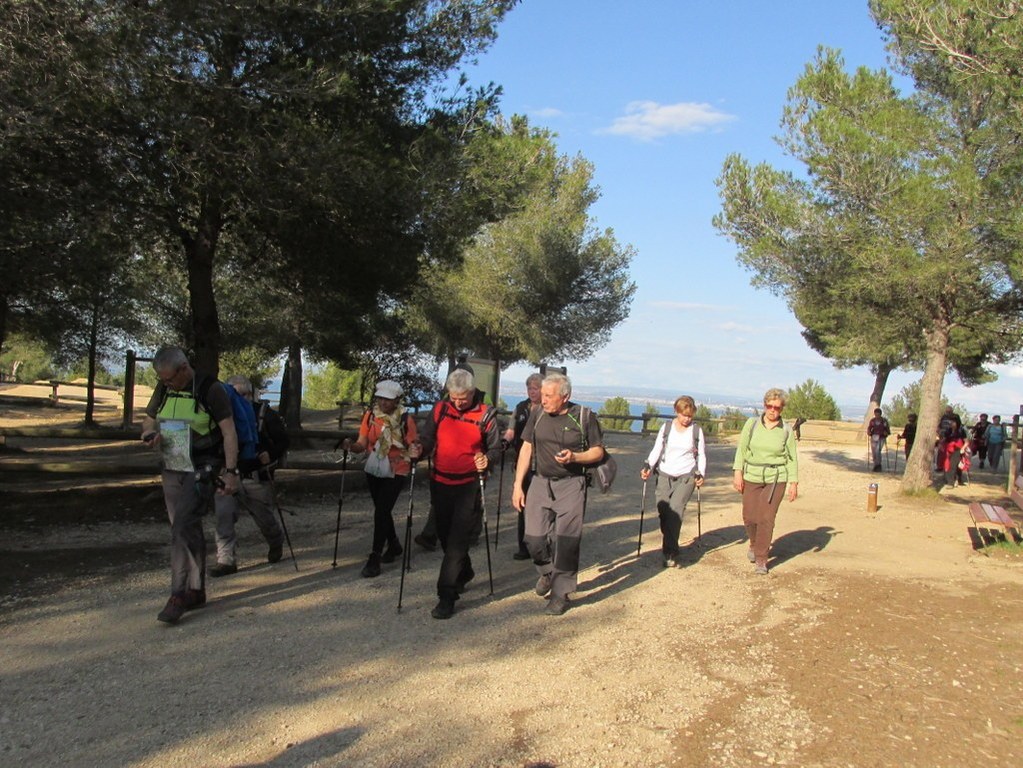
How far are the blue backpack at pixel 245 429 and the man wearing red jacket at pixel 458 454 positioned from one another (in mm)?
1739

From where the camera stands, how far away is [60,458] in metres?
15.0

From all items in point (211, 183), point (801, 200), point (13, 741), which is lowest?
point (13, 741)

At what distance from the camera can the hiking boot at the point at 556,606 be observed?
20.6 feet

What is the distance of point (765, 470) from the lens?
26.3ft

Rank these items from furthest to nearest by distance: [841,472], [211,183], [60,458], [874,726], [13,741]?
[841,472] < [60,458] < [211,183] < [874,726] < [13,741]

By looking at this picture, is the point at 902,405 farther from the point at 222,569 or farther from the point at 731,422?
the point at 222,569

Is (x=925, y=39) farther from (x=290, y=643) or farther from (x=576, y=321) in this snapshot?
(x=576, y=321)

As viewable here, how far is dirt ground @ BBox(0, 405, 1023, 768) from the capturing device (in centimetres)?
399

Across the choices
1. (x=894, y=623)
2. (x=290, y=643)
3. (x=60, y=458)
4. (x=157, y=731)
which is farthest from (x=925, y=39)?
(x=60, y=458)

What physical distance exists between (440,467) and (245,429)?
6.33 ft

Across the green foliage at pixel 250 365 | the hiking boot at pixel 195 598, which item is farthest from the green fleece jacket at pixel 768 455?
the green foliage at pixel 250 365

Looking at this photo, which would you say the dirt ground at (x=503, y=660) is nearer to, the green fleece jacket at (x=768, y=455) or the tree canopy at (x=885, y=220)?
Result: the green fleece jacket at (x=768, y=455)

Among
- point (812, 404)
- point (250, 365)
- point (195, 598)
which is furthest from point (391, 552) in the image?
point (812, 404)

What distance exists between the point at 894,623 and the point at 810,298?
9.61 m
